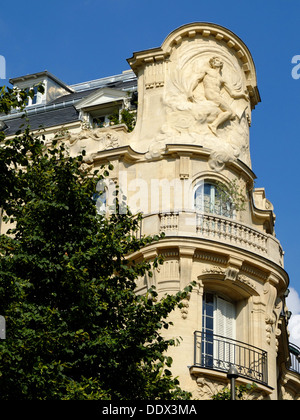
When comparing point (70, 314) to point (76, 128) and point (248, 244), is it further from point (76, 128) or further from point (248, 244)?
point (76, 128)

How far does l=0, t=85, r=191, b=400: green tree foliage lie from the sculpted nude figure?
8.62 m

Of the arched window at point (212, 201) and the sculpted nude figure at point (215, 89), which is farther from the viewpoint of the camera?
the sculpted nude figure at point (215, 89)

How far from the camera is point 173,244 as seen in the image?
2539cm

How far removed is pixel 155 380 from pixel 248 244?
26.8ft

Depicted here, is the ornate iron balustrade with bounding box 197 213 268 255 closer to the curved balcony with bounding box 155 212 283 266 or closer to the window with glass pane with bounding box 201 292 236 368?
the curved balcony with bounding box 155 212 283 266

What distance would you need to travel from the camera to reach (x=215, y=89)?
95.4 feet

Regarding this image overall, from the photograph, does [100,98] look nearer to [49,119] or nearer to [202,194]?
[49,119]

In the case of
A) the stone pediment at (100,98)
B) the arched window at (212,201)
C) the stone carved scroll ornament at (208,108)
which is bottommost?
the arched window at (212,201)

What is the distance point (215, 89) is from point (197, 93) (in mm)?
552

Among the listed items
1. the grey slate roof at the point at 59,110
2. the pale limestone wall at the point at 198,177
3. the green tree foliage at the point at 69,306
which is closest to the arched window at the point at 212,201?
the pale limestone wall at the point at 198,177

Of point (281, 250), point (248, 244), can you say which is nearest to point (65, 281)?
point (248, 244)

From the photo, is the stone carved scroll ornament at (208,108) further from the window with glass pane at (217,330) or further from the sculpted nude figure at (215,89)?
the window with glass pane at (217,330)

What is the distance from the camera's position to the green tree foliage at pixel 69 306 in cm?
1761

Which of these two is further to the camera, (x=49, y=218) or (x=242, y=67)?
(x=242, y=67)
